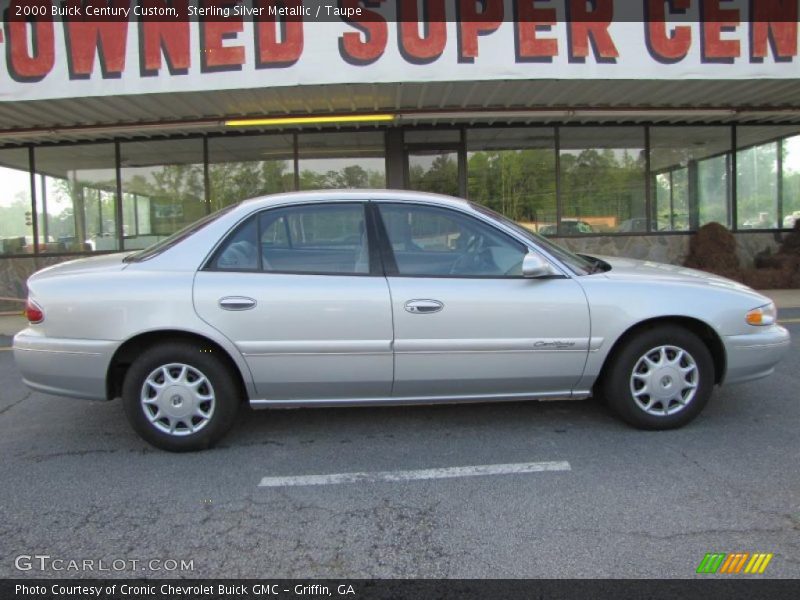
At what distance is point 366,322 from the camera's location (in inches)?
144

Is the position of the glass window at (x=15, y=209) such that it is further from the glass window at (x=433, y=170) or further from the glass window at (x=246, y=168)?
the glass window at (x=433, y=170)

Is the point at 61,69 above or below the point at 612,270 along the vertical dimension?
above

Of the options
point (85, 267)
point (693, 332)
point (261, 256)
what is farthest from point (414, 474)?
point (85, 267)

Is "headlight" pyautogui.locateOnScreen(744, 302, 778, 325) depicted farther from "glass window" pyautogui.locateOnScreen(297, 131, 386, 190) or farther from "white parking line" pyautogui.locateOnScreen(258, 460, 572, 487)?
"glass window" pyautogui.locateOnScreen(297, 131, 386, 190)

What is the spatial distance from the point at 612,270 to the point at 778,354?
123 centimetres

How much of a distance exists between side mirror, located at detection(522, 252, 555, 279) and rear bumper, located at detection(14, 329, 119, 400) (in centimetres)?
256

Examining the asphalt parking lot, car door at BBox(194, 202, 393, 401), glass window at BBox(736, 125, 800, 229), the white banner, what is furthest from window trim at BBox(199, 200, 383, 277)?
glass window at BBox(736, 125, 800, 229)

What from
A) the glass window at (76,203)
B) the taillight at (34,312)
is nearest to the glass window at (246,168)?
the glass window at (76,203)

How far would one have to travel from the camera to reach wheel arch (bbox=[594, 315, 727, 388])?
3881mm

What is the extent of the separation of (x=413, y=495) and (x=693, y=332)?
2.21m

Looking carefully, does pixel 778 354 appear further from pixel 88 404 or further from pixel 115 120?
pixel 115 120

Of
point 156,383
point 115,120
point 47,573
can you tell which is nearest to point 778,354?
point 156,383

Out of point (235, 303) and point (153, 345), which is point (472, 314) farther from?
point (153, 345)

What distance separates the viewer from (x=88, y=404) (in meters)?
4.88
